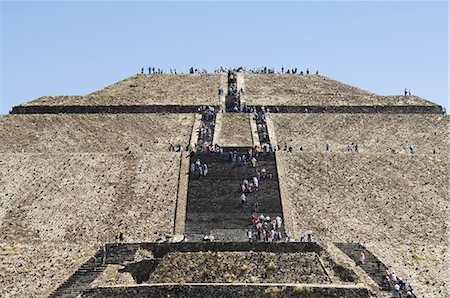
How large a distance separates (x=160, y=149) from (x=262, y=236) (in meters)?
12.5

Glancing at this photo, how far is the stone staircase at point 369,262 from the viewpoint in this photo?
68.9ft

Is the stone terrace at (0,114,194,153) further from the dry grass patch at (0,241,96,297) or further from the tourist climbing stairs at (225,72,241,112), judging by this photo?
the dry grass patch at (0,241,96,297)

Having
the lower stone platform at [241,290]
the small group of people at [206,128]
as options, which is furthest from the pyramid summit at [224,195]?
the small group of people at [206,128]

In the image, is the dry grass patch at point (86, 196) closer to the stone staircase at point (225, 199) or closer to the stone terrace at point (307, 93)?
the stone staircase at point (225, 199)

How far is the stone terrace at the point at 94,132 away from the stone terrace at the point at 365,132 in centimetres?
597

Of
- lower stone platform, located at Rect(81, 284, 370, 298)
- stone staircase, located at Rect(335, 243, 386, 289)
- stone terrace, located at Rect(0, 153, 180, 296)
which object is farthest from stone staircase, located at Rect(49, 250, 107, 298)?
stone staircase, located at Rect(335, 243, 386, 289)

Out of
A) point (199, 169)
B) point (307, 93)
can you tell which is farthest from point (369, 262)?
point (307, 93)

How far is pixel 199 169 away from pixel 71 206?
19.7 feet

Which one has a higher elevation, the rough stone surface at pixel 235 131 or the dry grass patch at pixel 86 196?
the rough stone surface at pixel 235 131

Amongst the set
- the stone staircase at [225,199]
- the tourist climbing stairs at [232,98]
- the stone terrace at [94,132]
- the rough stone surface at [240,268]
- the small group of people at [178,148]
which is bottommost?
the rough stone surface at [240,268]

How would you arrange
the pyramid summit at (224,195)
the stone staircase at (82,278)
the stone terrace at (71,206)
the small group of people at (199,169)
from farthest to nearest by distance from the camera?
the small group of people at (199,169), the stone terrace at (71,206), the pyramid summit at (224,195), the stone staircase at (82,278)

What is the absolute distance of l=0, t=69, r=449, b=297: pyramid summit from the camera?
20.5m

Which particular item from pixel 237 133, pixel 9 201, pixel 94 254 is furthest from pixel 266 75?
pixel 94 254

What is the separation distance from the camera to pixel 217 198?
2786cm
